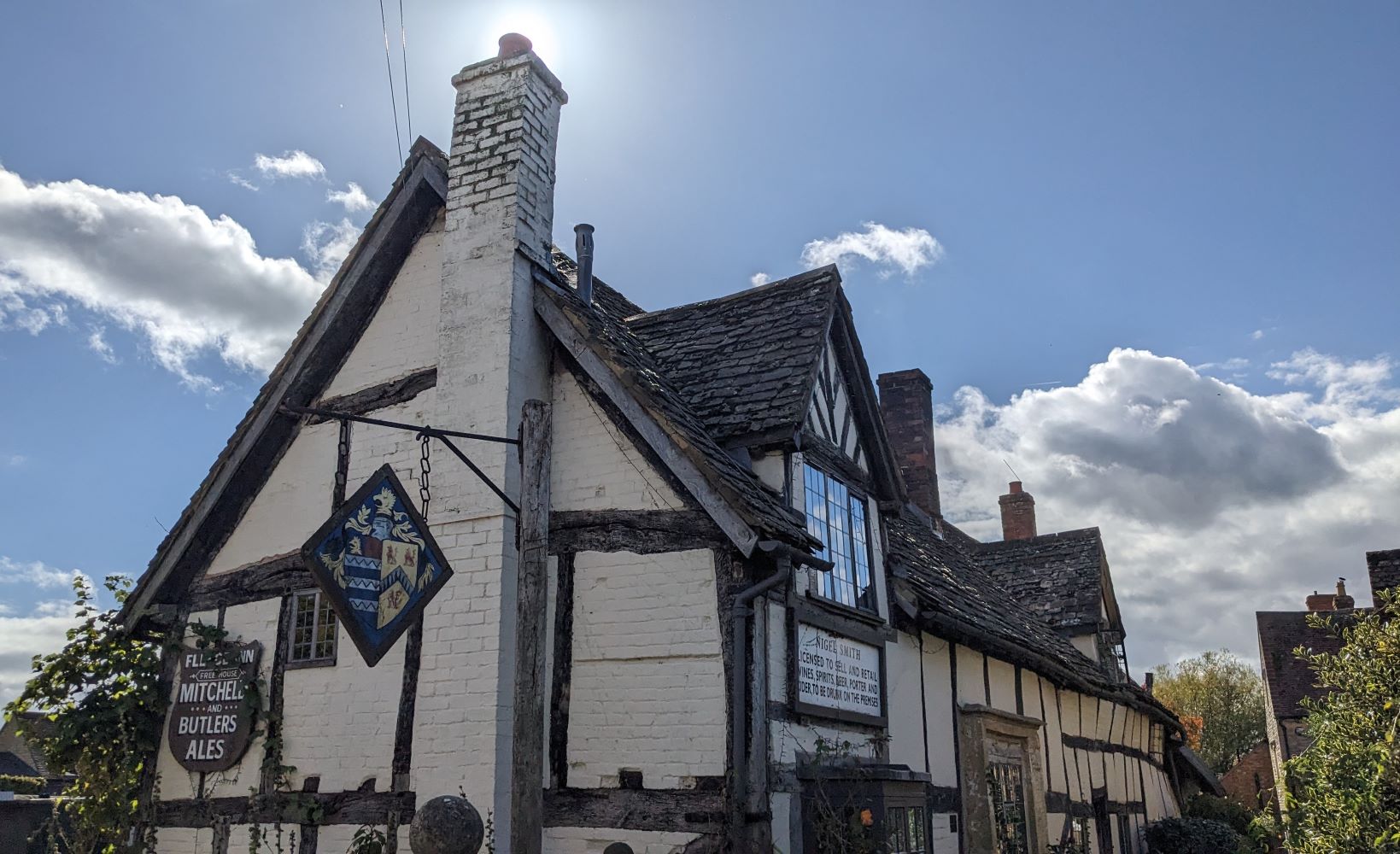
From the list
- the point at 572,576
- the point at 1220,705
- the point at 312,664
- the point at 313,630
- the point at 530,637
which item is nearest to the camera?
the point at 530,637

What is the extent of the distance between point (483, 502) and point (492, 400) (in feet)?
2.75

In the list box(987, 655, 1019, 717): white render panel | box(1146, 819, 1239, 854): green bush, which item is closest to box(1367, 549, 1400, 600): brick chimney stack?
box(1146, 819, 1239, 854): green bush

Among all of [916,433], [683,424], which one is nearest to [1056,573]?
[916,433]

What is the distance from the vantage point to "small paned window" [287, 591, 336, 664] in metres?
9.27

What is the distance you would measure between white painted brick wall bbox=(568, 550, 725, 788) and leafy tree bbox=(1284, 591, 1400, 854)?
393 cm

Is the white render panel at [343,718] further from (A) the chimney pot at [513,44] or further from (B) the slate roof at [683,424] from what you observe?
(A) the chimney pot at [513,44]

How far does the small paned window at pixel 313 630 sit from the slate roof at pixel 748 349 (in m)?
3.73

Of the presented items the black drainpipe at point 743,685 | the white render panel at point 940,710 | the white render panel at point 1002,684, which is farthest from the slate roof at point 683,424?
the white render panel at point 1002,684

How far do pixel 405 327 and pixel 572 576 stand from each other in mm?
3103

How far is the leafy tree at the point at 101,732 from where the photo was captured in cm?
980

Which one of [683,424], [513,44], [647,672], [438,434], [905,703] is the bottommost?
[905,703]

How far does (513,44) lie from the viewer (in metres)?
9.93

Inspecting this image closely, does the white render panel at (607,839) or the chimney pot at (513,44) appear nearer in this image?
A: the white render panel at (607,839)

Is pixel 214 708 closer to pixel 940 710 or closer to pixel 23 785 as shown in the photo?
pixel 940 710
